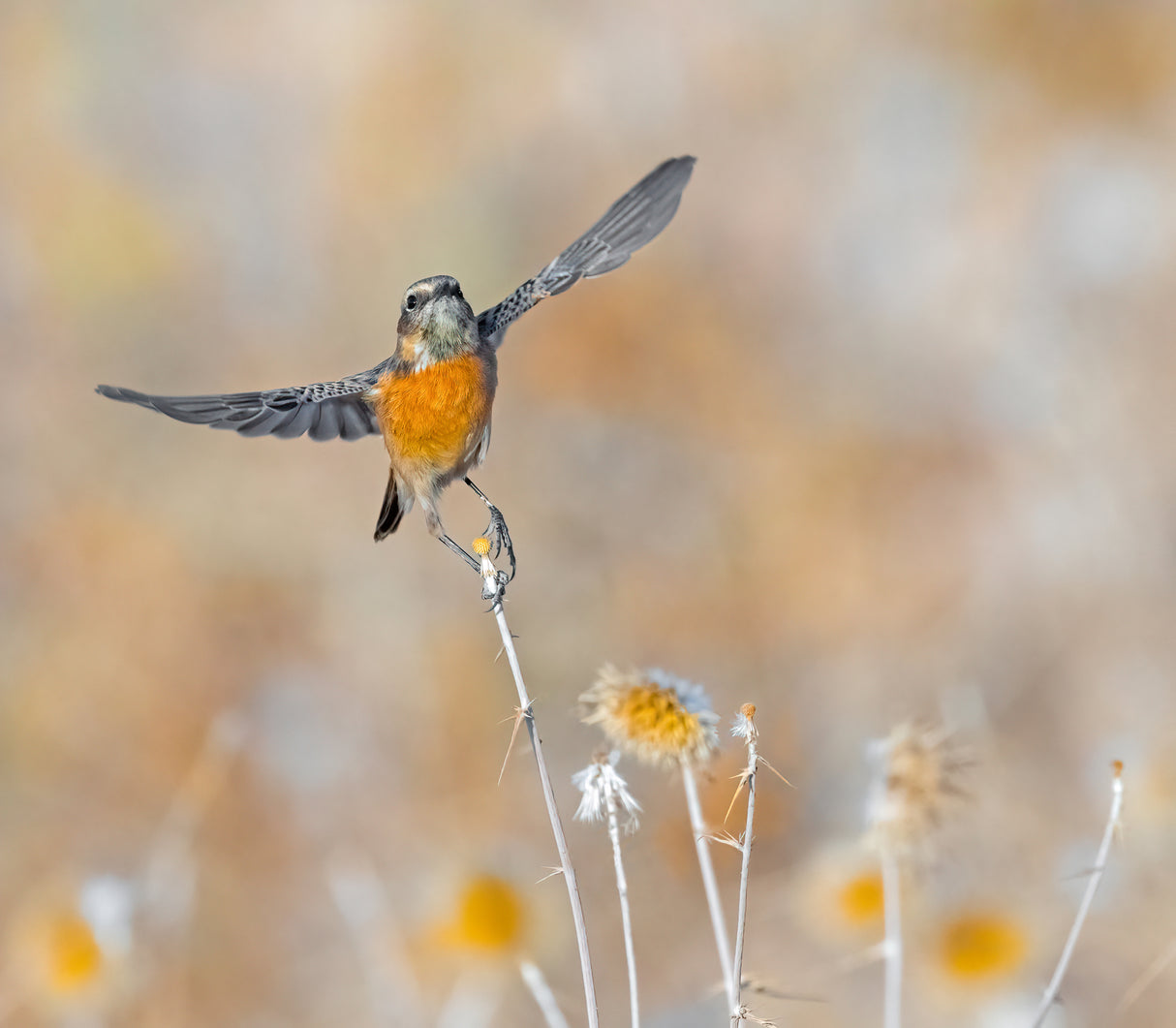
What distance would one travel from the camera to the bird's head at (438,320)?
11.5 ft

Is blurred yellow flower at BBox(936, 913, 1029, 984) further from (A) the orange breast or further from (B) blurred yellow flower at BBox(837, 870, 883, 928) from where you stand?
(A) the orange breast

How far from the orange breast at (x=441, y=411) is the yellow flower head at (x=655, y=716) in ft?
3.20

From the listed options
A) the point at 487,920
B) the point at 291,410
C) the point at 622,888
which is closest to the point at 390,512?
the point at 291,410

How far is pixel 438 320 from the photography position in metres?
3.52

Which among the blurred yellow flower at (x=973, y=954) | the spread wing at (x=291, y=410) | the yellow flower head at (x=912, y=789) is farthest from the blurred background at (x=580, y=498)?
the spread wing at (x=291, y=410)

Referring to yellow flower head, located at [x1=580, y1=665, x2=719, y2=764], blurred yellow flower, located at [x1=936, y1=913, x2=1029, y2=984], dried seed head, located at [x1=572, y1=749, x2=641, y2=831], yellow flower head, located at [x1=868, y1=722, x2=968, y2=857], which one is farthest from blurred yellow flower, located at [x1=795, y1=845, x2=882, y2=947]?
dried seed head, located at [x1=572, y1=749, x2=641, y2=831]

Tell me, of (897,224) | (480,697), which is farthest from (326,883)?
(897,224)

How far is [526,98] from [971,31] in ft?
12.3

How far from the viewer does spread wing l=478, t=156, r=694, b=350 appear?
4.03 metres

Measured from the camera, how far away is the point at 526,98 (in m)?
10.3

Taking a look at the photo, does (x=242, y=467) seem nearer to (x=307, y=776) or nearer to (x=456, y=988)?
(x=307, y=776)

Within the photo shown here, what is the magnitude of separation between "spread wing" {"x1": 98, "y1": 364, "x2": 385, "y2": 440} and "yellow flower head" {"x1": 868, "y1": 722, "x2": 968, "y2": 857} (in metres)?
1.93

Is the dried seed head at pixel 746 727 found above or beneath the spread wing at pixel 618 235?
beneath

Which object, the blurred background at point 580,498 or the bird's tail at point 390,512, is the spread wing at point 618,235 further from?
the blurred background at point 580,498
